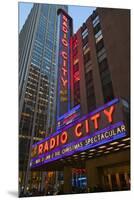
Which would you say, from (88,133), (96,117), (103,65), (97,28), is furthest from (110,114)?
(97,28)

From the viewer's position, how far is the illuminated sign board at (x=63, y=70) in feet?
45.6

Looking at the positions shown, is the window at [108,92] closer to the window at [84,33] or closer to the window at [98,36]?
the window at [98,36]

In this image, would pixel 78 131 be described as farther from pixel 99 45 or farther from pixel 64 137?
pixel 99 45

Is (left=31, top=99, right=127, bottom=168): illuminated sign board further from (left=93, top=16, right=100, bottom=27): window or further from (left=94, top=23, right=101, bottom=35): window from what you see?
(left=93, top=16, right=100, bottom=27): window

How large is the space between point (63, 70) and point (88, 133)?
6160 millimetres

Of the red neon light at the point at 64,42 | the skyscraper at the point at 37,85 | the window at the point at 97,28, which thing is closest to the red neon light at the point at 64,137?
the red neon light at the point at 64,42

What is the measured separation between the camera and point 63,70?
13641mm

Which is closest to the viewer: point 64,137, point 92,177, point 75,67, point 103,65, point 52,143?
point 64,137

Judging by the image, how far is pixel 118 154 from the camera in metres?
9.29

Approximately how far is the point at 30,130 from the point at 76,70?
11.5 meters

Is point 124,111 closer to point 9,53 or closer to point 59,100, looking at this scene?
point 9,53

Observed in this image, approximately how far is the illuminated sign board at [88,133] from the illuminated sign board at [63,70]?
392cm

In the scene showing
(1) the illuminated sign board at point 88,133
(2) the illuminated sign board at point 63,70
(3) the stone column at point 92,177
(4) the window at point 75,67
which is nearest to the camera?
(1) the illuminated sign board at point 88,133

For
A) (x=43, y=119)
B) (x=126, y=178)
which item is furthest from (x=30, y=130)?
(x=126, y=178)
